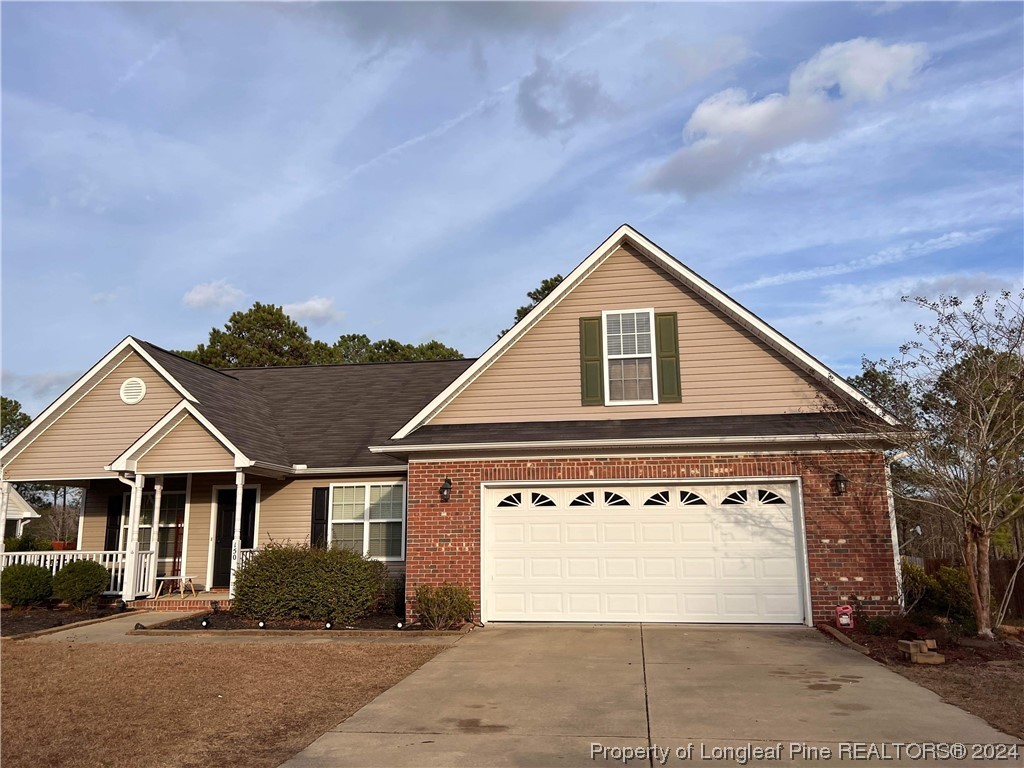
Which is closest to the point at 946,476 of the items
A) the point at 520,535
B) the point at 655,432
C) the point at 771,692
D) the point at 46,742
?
the point at 655,432

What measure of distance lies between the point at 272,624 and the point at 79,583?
16.7ft

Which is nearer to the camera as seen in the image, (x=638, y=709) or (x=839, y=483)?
(x=638, y=709)

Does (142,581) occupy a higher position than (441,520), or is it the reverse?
(441,520)

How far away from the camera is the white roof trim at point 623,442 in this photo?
39.2 feet

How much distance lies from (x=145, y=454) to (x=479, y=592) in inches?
309

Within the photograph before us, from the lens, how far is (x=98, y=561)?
651 inches

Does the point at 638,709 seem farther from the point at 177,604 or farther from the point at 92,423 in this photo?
the point at 92,423

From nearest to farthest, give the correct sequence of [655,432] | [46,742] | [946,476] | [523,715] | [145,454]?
[46,742] < [523,715] < [946,476] < [655,432] < [145,454]

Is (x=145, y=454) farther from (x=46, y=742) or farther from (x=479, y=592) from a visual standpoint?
Result: (x=46, y=742)

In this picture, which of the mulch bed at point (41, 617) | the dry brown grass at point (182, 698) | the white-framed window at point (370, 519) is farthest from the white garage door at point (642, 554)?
the mulch bed at point (41, 617)

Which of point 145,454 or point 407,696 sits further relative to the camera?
point 145,454

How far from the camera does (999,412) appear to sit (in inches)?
438

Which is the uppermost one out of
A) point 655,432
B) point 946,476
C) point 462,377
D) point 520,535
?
point 462,377

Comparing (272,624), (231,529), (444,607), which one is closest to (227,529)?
(231,529)
